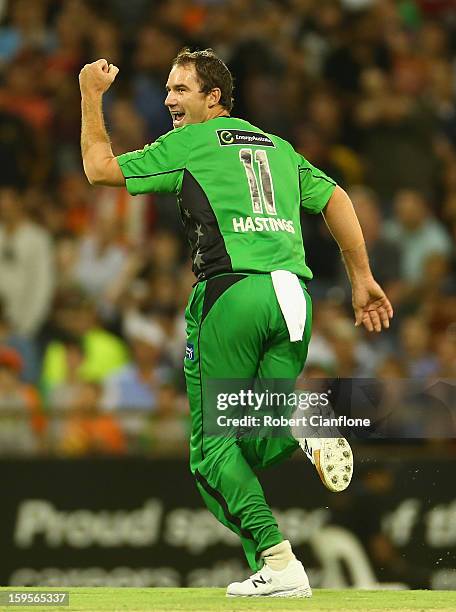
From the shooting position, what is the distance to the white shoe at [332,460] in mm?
6121

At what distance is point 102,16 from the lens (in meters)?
14.2

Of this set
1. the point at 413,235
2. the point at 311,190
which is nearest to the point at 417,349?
the point at 413,235

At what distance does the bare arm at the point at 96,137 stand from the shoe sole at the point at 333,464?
1.46m

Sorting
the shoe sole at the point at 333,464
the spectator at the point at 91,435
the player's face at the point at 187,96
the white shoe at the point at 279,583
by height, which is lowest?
the white shoe at the point at 279,583

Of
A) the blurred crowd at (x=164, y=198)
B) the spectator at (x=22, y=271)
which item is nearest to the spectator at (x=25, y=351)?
the blurred crowd at (x=164, y=198)

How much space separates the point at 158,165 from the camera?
20.5 feet

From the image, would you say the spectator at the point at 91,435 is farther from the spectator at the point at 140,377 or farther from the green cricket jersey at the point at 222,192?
the green cricket jersey at the point at 222,192

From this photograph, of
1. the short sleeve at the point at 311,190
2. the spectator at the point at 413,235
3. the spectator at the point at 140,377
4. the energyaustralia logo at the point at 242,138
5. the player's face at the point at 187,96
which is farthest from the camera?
the spectator at the point at 413,235

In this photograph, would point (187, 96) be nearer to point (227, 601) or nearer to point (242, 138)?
point (242, 138)

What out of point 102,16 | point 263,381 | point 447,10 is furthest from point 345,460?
point 447,10

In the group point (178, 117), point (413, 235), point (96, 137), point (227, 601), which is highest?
point (413, 235)

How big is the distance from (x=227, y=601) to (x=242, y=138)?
2.04 metres

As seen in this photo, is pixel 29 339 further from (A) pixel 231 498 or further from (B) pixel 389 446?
(A) pixel 231 498

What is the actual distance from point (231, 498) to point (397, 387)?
62.7 inches
